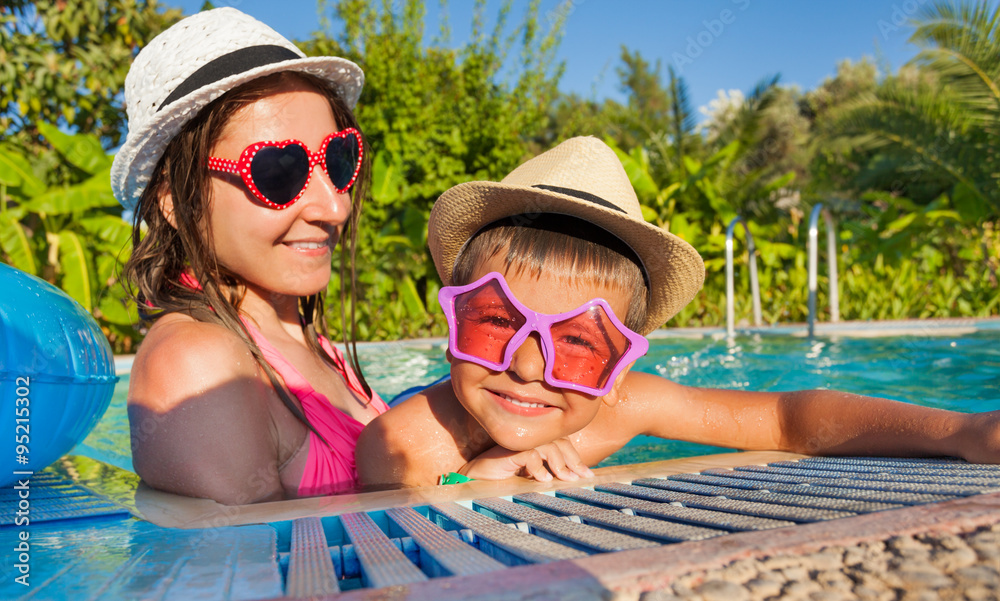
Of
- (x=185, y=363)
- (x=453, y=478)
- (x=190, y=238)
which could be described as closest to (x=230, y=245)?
(x=190, y=238)

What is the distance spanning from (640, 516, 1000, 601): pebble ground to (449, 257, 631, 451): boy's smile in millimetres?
971

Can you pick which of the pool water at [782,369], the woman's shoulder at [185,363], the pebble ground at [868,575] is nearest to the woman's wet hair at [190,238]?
the woman's shoulder at [185,363]

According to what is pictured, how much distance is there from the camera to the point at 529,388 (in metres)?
1.89

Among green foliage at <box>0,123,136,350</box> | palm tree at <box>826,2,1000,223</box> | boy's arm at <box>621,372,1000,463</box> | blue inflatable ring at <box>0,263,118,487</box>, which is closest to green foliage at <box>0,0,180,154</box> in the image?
green foliage at <box>0,123,136,350</box>

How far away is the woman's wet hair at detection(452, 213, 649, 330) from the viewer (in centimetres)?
191

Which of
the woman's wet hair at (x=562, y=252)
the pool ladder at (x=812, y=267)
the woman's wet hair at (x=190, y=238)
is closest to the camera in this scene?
the woman's wet hair at (x=562, y=252)

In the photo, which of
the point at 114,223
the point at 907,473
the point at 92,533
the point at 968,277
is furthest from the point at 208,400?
the point at 968,277

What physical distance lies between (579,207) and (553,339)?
370 millimetres

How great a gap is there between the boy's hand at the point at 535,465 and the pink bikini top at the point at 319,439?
47cm

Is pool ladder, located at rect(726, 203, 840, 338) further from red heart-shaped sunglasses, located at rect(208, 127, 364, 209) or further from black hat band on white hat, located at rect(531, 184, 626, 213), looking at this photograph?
red heart-shaped sunglasses, located at rect(208, 127, 364, 209)

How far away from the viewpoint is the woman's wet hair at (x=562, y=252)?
1.91 meters

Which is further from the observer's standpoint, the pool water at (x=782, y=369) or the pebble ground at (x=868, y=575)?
the pool water at (x=782, y=369)

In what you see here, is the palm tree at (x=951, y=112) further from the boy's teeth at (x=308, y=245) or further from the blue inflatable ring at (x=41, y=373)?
the blue inflatable ring at (x=41, y=373)

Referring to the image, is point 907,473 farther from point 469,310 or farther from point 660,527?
point 469,310
